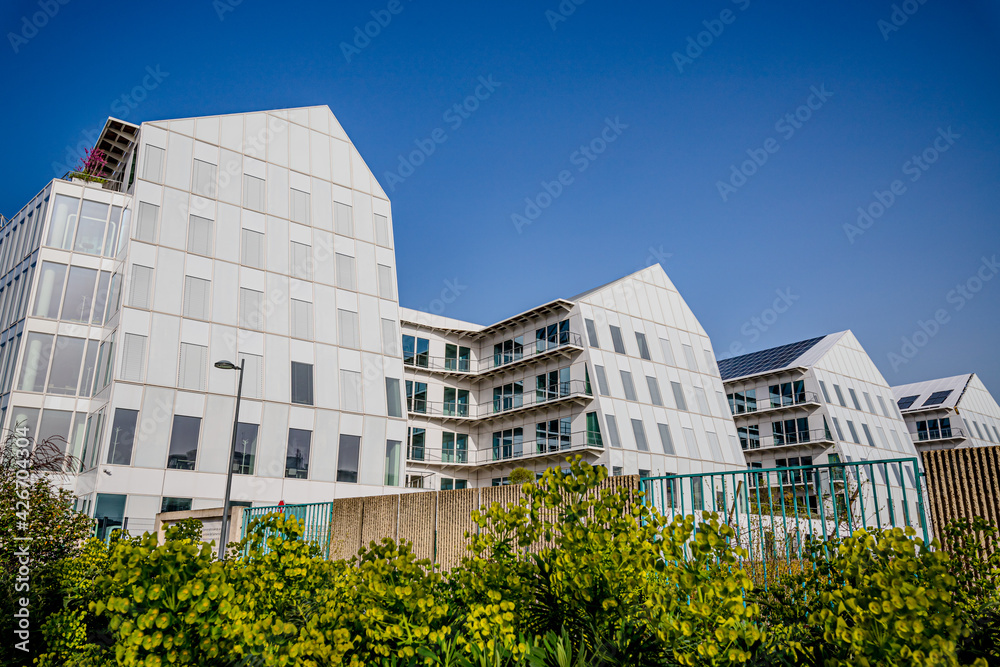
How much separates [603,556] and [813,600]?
1.46 metres

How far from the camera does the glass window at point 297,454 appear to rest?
31.6 metres

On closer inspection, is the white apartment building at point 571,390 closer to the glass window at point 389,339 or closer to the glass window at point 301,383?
the glass window at point 389,339

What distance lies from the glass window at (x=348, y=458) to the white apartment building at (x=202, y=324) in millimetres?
76

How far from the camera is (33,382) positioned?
2911cm

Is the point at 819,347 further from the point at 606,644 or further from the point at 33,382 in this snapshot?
the point at 606,644

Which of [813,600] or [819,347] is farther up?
[819,347]

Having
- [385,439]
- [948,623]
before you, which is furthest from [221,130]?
[948,623]

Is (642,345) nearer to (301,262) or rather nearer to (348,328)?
(348,328)

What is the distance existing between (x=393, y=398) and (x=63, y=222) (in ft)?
57.2

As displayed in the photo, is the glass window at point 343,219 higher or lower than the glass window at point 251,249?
higher

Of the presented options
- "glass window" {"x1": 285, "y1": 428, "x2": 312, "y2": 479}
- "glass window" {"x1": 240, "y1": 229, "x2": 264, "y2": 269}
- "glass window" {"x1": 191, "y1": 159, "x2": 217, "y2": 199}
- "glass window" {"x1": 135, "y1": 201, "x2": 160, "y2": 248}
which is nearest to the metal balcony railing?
"glass window" {"x1": 285, "y1": 428, "x2": 312, "y2": 479}

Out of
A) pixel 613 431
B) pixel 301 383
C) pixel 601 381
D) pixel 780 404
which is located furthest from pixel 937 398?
pixel 301 383

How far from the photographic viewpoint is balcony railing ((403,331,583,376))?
43250mm

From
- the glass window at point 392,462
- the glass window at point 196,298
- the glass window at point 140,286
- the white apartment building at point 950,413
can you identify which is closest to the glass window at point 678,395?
the glass window at point 392,462
